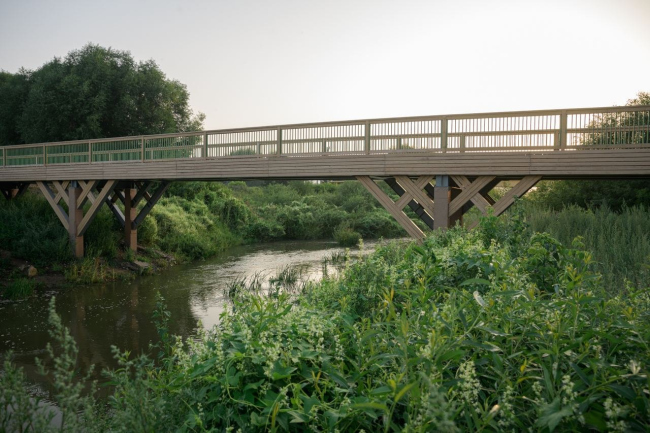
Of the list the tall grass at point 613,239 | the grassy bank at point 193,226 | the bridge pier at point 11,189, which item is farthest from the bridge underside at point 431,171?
the bridge pier at point 11,189

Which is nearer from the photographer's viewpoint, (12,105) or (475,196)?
(475,196)

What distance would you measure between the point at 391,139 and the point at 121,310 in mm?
7878

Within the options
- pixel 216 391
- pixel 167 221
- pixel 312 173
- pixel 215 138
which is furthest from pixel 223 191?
pixel 216 391

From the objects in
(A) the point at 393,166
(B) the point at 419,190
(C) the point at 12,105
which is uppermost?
(C) the point at 12,105

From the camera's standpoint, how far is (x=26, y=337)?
10.1 metres

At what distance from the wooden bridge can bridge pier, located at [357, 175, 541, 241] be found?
0.02 meters

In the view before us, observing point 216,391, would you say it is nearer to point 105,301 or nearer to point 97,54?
point 105,301

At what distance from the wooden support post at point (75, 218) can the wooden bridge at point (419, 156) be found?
1.05 meters

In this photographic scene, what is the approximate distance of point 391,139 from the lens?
34.8 ft

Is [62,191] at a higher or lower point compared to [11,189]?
lower

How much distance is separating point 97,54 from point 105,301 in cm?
2098

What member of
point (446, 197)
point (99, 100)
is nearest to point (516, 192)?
point (446, 197)

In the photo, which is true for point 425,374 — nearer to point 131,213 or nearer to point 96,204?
point 96,204

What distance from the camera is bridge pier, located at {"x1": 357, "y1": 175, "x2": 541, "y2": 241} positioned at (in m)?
9.42
